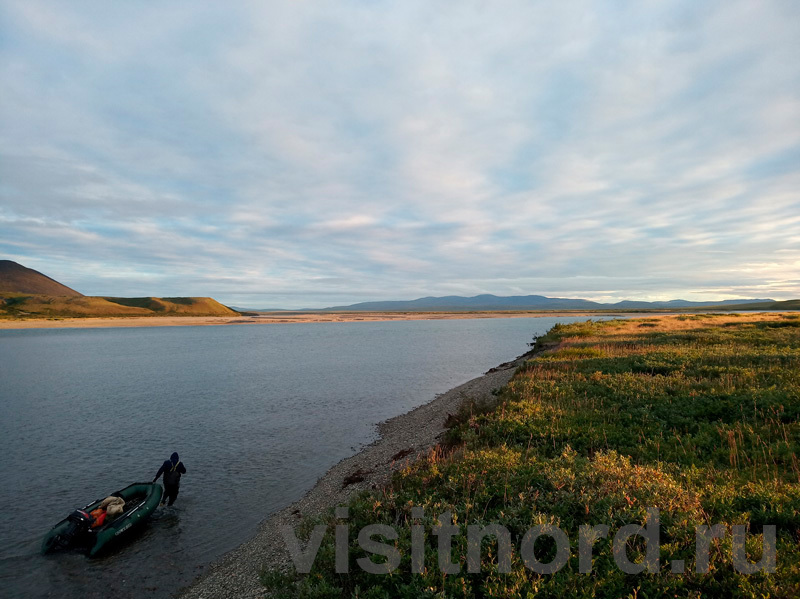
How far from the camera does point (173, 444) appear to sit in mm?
23516

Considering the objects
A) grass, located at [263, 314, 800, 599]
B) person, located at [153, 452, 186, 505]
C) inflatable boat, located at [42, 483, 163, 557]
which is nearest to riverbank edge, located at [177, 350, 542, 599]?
grass, located at [263, 314, 800, 599]

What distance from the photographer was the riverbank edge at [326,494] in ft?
33.8

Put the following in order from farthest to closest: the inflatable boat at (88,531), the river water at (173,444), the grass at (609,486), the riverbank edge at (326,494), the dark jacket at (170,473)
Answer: the dark jacket at (170,473) → the inflatable boat at (88,531) → the river water at (173,444) → the riverbank edge at (326,494) → the grass at (609,486)

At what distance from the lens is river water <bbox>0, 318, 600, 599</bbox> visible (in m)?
12.6

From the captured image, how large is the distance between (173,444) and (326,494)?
13.1m

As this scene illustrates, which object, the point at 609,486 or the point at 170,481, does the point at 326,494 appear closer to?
the point at 170,481

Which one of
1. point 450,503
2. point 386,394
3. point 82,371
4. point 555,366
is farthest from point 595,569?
point 82,371

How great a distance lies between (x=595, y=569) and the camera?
6.57m

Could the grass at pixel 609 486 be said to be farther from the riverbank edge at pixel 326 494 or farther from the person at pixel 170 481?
the person at pixel 170 481

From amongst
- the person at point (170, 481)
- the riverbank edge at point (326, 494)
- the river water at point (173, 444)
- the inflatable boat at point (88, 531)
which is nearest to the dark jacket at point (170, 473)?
the person at point (170, 481)

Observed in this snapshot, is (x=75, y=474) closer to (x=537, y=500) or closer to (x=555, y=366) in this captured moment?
(x=537, y=500)

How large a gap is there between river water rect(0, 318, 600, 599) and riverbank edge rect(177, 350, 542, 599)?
0.87 meters

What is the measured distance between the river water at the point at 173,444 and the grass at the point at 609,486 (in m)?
6.75

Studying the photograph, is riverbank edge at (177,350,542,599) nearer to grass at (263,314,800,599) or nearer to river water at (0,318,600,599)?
river water at (0,318,600,599)
